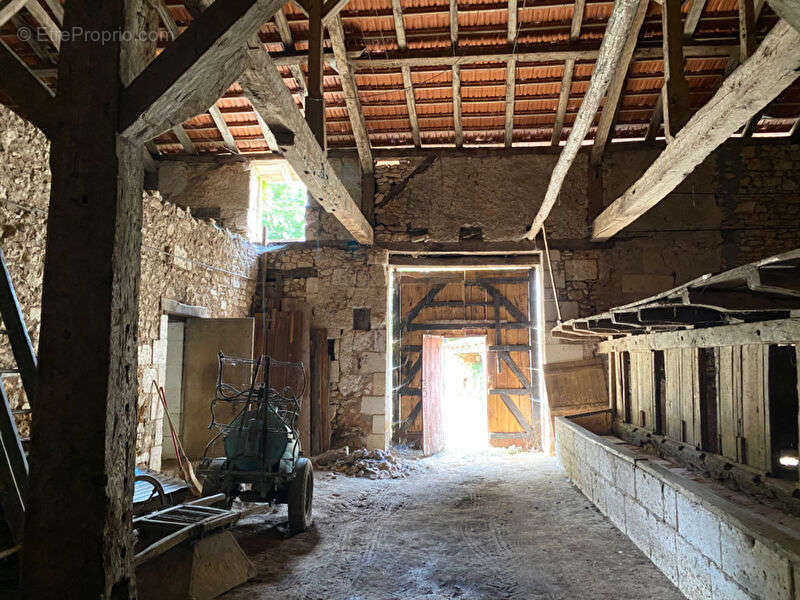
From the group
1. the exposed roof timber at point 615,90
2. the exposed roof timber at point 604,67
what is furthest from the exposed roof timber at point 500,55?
the exposed roof timber at point 604,67

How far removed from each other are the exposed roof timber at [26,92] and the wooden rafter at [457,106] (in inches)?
240

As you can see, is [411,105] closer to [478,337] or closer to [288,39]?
[288,39]

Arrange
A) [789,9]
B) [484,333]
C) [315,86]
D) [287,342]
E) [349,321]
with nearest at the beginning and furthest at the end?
1. [789,9]
2. [315,86]
3. [287,342]
4. [349,321]
5. [484,333]

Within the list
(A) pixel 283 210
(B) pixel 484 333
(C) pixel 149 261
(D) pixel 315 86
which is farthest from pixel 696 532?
(B) pixel 484 333

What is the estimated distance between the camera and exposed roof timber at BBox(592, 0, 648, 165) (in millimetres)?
6473

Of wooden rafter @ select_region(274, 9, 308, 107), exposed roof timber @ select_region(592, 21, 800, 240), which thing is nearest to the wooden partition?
exposed roof timber @ select_region(592, 21, 800, 240)

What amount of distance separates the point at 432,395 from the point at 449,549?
6.10m

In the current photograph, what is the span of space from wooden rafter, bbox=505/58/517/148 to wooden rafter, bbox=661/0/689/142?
274cm

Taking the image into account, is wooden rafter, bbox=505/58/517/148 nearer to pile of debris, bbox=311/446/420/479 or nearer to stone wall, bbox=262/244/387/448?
stone wall, bbox=262/244/387/448

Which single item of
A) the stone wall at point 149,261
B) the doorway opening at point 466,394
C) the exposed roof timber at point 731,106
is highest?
the exposed roof timber at point 731,106

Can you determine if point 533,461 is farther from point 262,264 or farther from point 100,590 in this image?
point 100,590

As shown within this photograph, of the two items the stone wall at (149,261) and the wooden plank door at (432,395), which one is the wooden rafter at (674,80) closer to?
the stone wall at (149,261)

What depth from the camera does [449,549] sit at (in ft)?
13.8

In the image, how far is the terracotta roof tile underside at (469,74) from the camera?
22.4 feet
